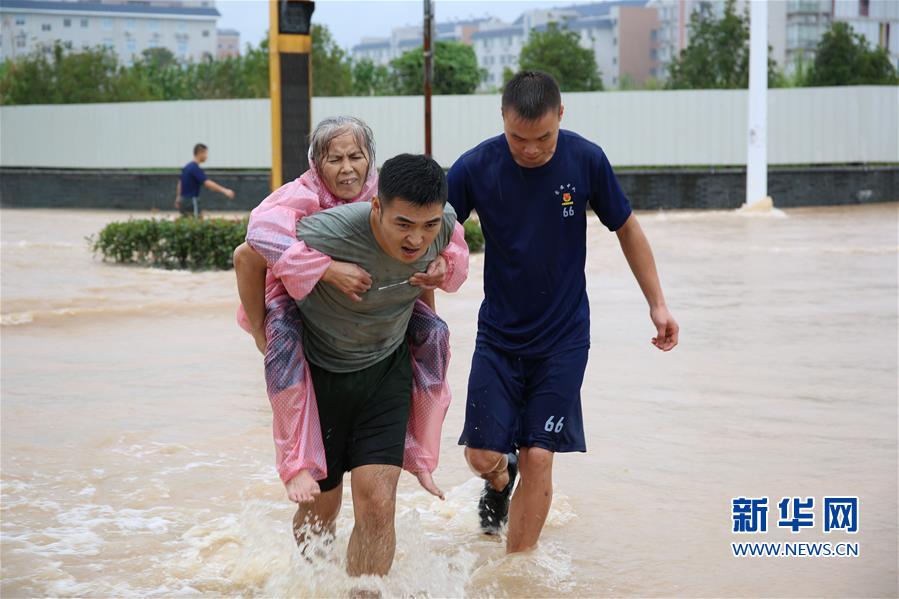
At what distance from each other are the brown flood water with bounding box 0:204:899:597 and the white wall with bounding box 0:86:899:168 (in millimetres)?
13990

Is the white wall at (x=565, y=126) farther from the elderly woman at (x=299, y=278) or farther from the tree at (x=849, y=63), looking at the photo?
the elderly woman at (x=299, y=278)

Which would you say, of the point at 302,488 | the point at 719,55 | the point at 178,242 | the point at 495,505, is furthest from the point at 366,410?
the point at 719,55

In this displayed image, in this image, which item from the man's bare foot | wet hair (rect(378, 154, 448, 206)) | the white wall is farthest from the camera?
the white wall

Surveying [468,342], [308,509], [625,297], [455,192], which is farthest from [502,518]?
[625,297]

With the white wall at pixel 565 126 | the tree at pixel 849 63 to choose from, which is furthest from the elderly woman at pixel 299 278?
the tree at pixel 849 63

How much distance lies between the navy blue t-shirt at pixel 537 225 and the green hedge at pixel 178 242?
10162mm

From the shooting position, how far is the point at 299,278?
374cm

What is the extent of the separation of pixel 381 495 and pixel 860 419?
4064mm

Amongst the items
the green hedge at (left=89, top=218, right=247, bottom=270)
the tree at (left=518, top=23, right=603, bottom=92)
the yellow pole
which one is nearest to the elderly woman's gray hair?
the yellow pole

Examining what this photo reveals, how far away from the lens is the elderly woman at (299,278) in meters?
3.79

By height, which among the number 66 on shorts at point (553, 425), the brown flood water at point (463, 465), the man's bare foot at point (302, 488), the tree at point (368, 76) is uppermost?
the tree at point (368, 76)

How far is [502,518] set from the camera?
5.30 metres

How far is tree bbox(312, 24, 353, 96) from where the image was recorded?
3038 cm

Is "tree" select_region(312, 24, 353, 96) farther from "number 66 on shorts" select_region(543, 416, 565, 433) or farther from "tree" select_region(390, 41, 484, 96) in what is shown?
"number 66 on shorts" select_region(543, 416, 565, 433)
